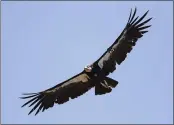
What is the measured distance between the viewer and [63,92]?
3734 centimetres

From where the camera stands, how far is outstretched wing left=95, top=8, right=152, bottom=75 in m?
36.4

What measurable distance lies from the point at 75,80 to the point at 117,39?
2.52 m

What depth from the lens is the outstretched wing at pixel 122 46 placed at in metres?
36.4

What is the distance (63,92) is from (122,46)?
3201mm

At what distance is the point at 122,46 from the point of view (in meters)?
36.6

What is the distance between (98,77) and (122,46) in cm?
167

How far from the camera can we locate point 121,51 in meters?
36.5

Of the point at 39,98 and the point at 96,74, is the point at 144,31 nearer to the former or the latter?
the point at 96,74

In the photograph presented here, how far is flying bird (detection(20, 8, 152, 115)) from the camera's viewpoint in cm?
3612

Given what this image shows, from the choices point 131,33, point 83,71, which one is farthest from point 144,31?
point 83,71

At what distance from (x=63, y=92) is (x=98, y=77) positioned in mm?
2004

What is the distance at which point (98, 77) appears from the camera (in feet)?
119

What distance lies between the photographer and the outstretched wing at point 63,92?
36.9 m

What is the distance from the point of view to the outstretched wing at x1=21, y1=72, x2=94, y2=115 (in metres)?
36.9
